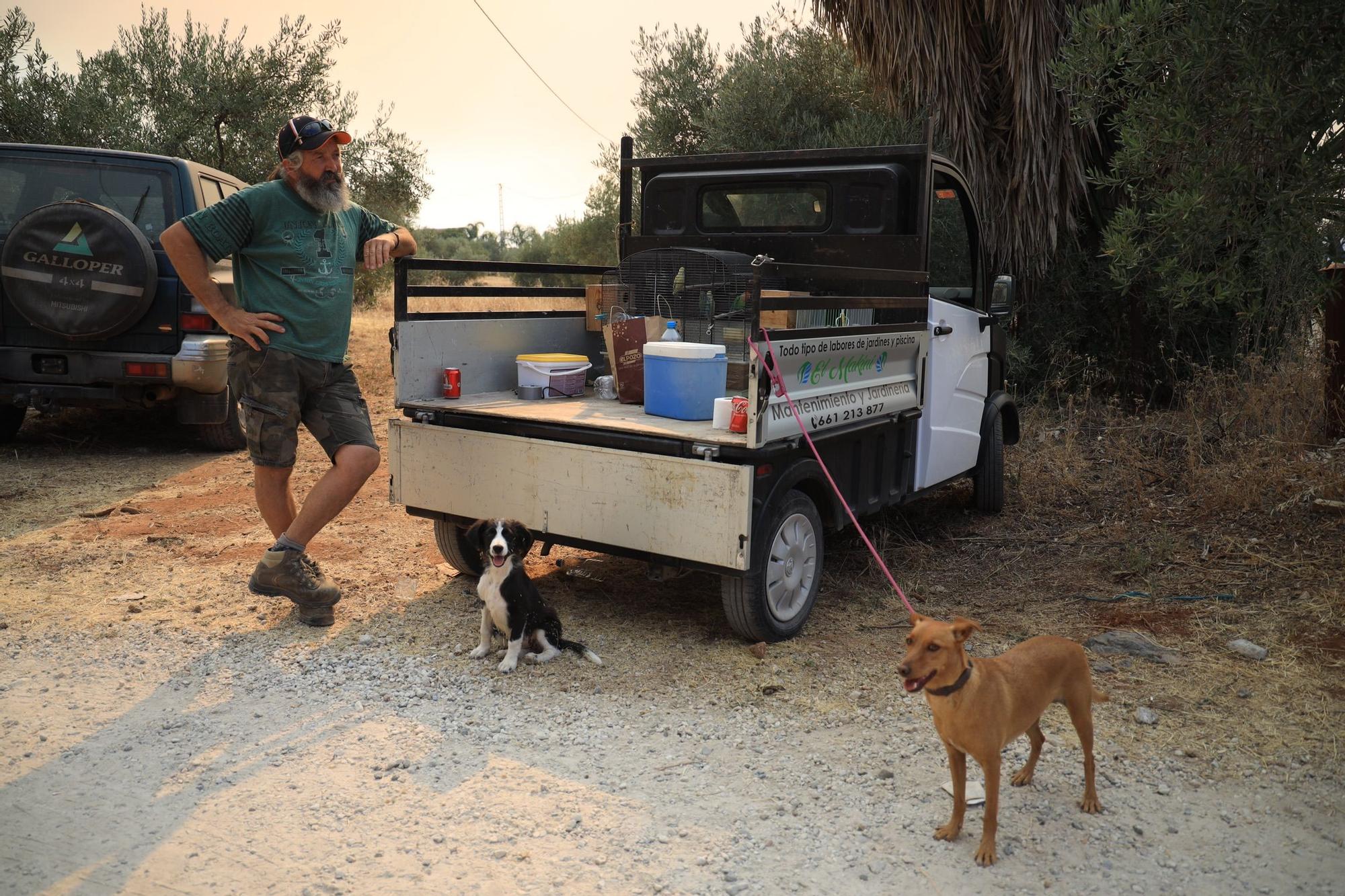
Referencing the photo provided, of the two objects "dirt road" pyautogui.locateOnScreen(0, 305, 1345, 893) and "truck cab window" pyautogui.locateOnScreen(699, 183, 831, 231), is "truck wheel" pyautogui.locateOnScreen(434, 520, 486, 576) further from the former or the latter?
"truck cab window" pyautogui.locateOnScreen(699, 183, 831, 231)

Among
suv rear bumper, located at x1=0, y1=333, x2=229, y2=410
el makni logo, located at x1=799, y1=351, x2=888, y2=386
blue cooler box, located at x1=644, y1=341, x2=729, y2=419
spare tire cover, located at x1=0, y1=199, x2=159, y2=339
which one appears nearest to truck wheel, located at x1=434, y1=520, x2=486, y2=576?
blue cooler box, located at x1=644, y1=341, x2=729, y2=419

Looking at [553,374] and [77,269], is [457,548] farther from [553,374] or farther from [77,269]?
[77,269]

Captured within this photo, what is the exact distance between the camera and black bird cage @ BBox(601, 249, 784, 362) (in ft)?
17.9

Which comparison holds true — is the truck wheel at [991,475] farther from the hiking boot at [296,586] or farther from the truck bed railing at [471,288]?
the hiking boot at [296,586]

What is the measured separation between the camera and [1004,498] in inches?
279

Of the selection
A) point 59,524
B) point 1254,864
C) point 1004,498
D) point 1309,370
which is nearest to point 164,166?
point 59,524

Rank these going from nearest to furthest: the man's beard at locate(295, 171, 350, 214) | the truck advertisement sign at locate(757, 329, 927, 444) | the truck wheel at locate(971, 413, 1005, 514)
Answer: the truck advertisement sign at locate(757, 329, 927, 444) < the man's beard at locate(295, 171, 350, 214) < the truck wheel at locate(971, 413, 1005, 514)

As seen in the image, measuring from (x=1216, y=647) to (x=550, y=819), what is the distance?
306cm

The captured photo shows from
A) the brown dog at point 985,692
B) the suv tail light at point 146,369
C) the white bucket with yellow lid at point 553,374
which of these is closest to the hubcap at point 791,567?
the brown dog at point 985,692

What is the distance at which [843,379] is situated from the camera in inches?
181

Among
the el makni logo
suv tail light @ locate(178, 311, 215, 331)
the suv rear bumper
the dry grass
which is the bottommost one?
the dry grass

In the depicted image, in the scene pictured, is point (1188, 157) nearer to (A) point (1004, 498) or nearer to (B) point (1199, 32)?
(B) point (1199, 32)

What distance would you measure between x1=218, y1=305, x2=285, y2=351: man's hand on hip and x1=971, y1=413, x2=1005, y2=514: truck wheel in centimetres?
420

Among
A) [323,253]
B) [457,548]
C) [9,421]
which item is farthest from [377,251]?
[9,421]
